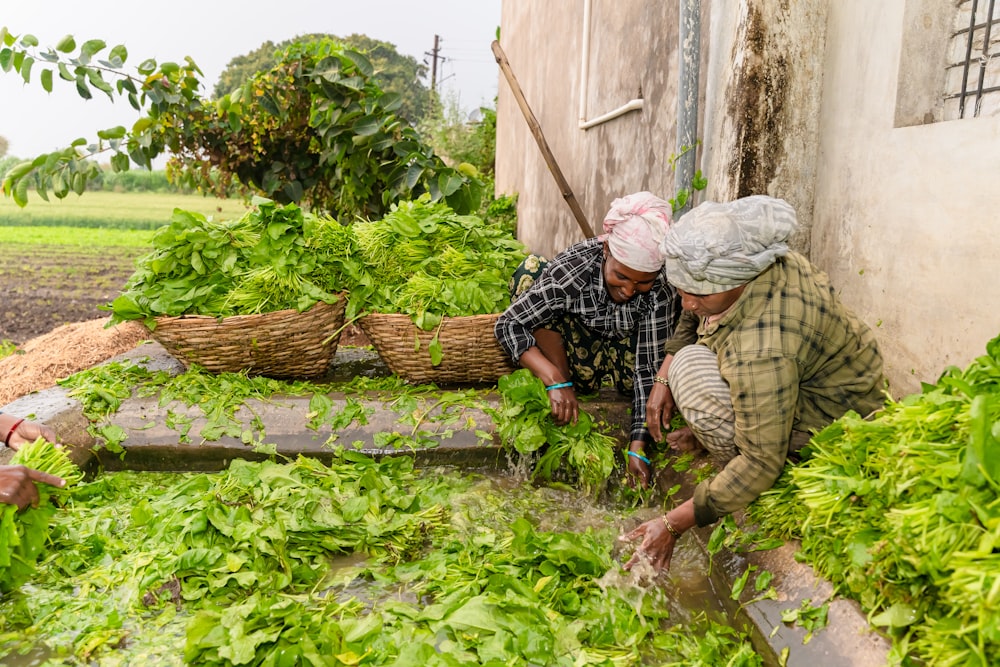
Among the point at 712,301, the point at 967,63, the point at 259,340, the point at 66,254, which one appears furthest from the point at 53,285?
the point at 967,63

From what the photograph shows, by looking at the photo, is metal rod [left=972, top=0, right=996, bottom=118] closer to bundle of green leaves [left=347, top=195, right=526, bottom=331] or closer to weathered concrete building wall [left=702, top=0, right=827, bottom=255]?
weathered concrete building wall [left=702, top=0, right=827, bottom=255]

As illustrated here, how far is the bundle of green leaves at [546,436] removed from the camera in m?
3.19

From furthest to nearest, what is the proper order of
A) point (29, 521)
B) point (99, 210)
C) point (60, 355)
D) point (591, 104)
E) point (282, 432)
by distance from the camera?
point (99, 210)
point (591, 104)
point (60, 355)
point (282, 432)
point (29, 521)

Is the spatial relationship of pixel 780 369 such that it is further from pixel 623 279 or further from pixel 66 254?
pixel 66 254

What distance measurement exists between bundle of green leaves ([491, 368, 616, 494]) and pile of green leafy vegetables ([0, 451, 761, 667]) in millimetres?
237

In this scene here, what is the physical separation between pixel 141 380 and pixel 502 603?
103 inches

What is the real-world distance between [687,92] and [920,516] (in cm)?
232

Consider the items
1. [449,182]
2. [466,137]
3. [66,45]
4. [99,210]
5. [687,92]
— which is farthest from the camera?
[466,137]

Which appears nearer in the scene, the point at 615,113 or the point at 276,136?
the point at 615,113

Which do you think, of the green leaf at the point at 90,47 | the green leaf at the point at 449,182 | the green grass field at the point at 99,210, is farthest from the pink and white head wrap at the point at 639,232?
the green grass field at the point at 99,210

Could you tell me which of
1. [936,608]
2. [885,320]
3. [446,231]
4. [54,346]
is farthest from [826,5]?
[54,346]

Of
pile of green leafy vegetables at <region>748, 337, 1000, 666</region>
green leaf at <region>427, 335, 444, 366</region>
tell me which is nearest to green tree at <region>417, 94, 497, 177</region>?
green leaf at <region>427, 335, 444, 366</region>

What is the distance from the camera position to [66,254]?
27.7ft

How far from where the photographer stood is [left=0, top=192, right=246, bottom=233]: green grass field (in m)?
7.28
